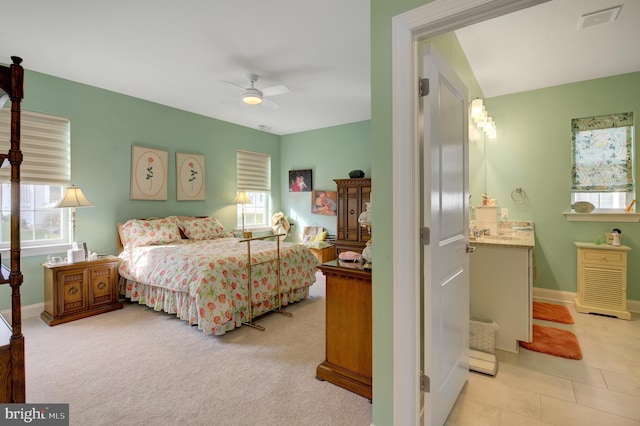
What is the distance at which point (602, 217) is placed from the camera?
348cm

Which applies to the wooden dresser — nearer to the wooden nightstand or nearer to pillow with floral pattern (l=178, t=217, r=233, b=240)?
the wooden nightstand

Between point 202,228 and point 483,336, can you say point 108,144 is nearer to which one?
point 202,228

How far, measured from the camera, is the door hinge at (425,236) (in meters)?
1.47

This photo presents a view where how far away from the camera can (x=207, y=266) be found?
285 centimetres

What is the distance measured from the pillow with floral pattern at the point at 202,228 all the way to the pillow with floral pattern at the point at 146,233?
25 cm

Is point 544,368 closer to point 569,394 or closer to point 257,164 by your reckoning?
point 569,394

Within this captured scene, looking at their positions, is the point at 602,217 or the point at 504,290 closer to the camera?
the point at 504,290

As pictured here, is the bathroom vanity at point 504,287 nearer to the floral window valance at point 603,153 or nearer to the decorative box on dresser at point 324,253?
the floral window valance at point 603,153

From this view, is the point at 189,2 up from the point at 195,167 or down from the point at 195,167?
up

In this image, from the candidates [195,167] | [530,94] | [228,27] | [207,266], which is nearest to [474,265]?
[207,266]

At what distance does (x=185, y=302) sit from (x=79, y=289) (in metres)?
1.29

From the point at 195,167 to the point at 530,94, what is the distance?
4970 mm

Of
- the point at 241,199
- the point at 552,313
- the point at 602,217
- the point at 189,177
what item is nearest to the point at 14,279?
the point at 189,177

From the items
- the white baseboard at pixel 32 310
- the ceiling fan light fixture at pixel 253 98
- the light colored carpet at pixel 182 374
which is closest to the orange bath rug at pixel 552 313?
the light colored carpet at pixel 182 374
